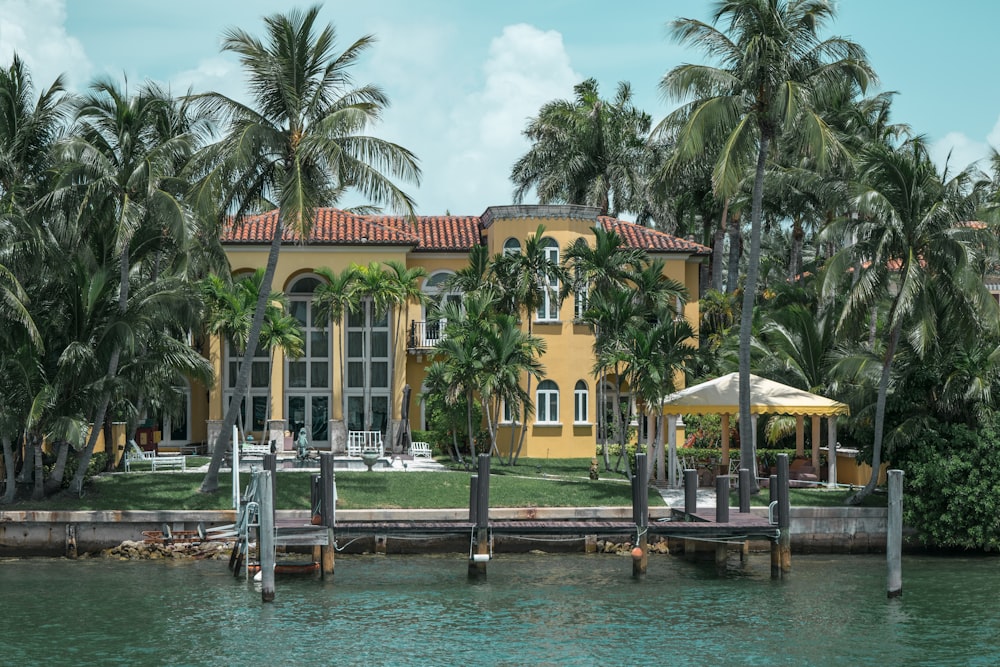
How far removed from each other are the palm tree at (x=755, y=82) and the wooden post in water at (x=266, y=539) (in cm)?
1230

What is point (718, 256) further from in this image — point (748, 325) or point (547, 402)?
point (748, 325)

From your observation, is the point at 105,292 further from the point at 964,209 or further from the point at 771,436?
the point at 964,209

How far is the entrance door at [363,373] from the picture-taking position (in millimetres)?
43812

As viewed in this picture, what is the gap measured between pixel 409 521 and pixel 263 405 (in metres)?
17.9

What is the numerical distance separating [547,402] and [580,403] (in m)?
1.15

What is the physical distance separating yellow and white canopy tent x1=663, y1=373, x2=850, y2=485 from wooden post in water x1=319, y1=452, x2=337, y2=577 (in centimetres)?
1040

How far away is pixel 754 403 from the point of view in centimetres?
3122

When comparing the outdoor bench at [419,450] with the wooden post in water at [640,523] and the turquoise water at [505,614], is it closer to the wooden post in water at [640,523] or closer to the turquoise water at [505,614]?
the turquoise water at [505,614]

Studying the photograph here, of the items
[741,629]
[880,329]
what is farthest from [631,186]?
[741,629]

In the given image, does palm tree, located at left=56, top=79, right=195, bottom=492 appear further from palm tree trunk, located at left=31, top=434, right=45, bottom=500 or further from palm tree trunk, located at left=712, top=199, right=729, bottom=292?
palm tree trunk, located at left=712, top=199, right=729, bottom=292

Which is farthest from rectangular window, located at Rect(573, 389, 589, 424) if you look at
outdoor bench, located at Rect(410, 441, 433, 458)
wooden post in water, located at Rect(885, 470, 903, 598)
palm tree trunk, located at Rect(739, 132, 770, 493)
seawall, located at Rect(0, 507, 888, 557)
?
wooden post in water, located at Rect(885, 470, 903, 598)

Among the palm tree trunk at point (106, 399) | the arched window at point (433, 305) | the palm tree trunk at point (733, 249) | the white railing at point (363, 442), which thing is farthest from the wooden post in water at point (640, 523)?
the palm tree trunk at point (733, 249)

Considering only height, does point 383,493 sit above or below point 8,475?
below

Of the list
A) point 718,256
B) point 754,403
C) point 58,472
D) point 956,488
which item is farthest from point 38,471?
point 718,256
